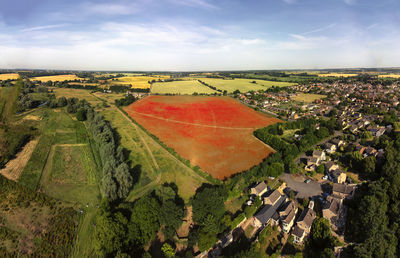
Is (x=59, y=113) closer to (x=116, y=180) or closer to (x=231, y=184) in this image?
(x=116, y=180)

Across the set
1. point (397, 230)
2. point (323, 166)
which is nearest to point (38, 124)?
point (323, 166)

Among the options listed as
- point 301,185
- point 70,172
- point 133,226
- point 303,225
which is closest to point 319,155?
point 301,185

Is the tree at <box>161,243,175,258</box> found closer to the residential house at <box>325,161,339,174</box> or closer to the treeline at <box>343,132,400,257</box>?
the treeline at <box>343,132,400,257</box>

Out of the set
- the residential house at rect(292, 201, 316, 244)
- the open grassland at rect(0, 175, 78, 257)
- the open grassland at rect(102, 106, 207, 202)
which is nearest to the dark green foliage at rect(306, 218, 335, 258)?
the residential house at rect(292, 201, 316, 244)

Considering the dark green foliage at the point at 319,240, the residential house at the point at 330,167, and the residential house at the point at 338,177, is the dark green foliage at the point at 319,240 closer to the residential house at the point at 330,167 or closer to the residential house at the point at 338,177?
the residential house at the point at 338,177

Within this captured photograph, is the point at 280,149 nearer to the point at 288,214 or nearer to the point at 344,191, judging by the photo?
the point at 344,191
